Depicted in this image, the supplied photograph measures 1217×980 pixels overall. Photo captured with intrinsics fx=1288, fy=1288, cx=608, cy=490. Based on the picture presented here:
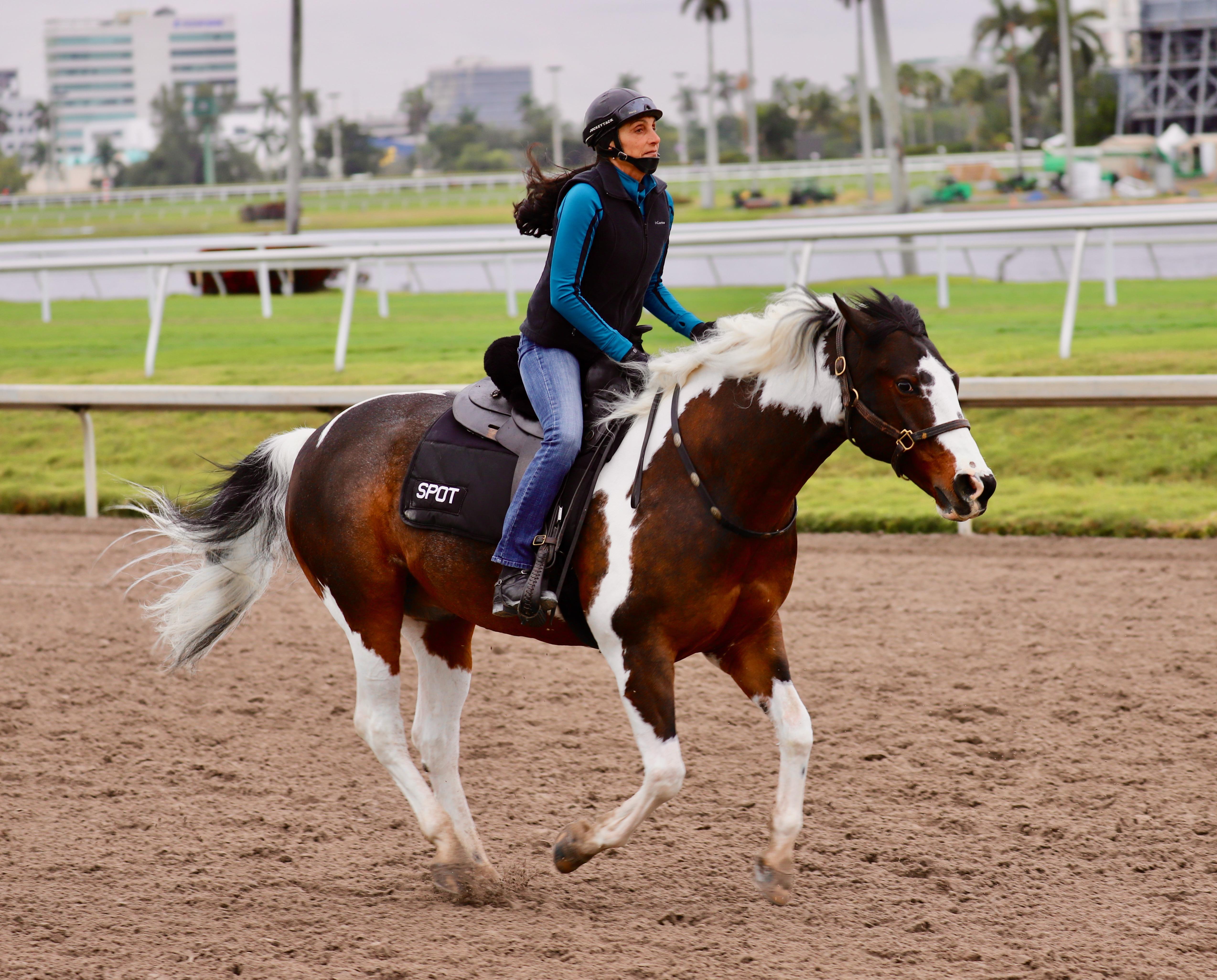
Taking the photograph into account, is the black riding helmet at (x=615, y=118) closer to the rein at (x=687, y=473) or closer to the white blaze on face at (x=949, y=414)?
the rein at (x=687, y=473)

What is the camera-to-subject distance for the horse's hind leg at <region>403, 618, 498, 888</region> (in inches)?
159

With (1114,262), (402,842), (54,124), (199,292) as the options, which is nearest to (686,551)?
(402,842)

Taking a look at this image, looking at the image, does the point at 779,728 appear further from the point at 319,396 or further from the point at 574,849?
the point at 319,396

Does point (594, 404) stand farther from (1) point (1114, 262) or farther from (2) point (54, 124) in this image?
(2) point (54, 124)

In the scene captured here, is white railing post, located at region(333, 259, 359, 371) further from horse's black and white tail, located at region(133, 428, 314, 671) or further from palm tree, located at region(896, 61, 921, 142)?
palm tree, located at region(896, 61, 921, 142)

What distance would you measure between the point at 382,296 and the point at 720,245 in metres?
3.80

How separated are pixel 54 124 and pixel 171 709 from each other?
112161 mm

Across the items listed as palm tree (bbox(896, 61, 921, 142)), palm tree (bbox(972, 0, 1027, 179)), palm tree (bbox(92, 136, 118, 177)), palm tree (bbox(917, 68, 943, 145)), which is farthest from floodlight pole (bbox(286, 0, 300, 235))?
palm tree (bbox(92, 136, 118, 177))

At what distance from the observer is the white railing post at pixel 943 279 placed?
11.6 meters

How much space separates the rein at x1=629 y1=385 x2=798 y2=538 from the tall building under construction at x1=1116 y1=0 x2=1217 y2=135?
8286 centimetres

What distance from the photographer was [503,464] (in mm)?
3824

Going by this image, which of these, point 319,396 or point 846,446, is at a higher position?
point 319,396

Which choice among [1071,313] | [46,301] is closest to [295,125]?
[46,301]

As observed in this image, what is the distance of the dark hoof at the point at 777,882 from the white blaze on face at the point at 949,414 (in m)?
1.21
